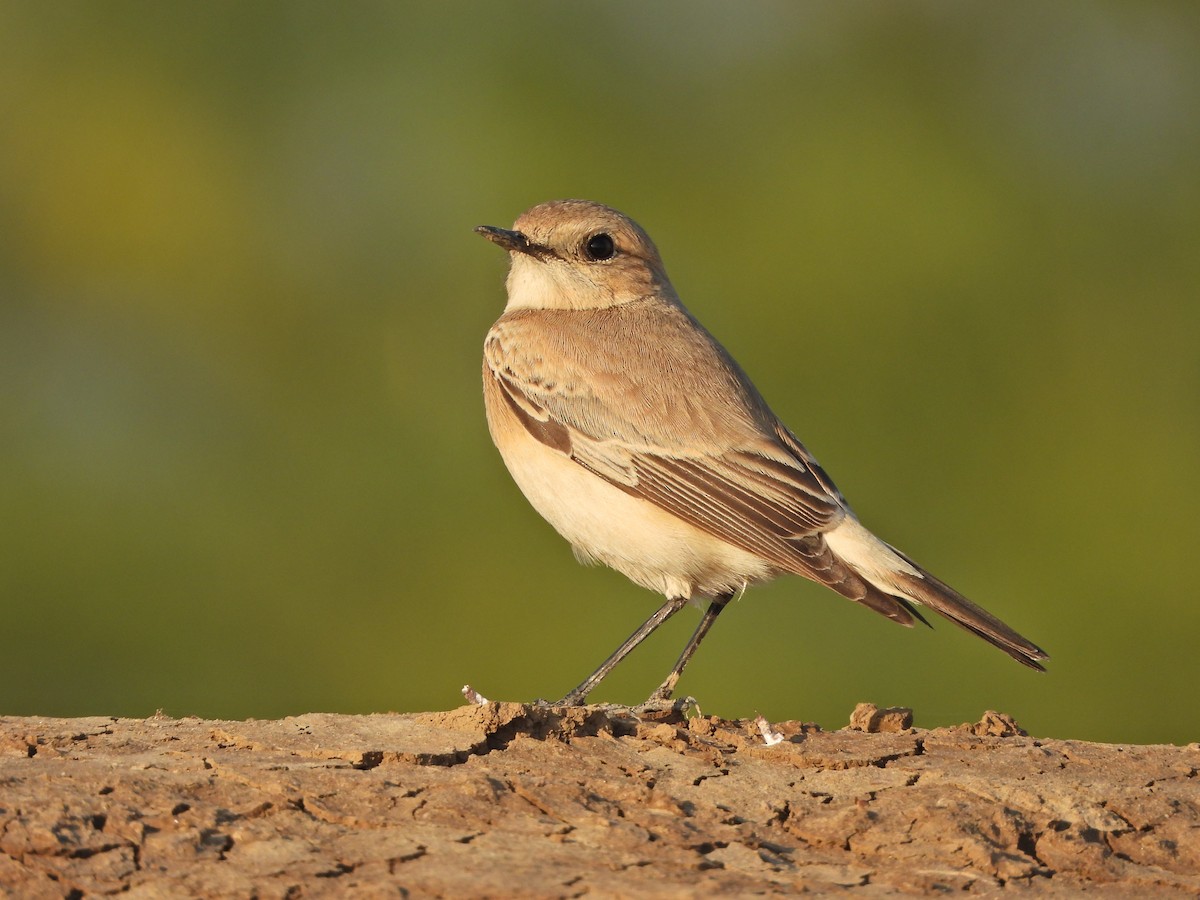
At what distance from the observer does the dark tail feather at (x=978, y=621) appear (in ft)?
20.9

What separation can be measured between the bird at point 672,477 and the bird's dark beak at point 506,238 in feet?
0.04

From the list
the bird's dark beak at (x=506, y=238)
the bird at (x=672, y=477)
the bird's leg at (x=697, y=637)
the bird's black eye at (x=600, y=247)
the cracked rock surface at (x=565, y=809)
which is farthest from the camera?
the bird's black eye at (x=600, y=247)

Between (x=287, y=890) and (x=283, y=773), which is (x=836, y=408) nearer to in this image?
(x=283, y=773)

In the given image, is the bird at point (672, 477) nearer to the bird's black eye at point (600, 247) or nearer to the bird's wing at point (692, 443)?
the bird's wing at point (692, 443)

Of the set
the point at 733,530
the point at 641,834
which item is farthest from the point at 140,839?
the point at 733,530

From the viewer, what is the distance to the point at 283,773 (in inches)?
185

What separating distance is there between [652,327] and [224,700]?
4155 millimetres

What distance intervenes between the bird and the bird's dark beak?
0.01m

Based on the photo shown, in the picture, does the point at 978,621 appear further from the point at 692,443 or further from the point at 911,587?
the point at 692,443

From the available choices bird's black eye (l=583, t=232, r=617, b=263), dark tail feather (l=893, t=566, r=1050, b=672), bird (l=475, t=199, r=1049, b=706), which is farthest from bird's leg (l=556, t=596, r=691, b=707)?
bird's black eye (l=583, t=232, r=617, b=263)

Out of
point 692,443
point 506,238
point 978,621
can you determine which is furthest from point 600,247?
point 978,621

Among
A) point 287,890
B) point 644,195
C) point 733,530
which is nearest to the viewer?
point 287,890

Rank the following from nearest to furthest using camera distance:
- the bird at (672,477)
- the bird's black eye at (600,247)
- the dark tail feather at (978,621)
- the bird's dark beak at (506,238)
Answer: the dark tail feather at (978,621), the bird at (672,477), the bird's dark beak at (506,238), the bird's black eye at (600,247)

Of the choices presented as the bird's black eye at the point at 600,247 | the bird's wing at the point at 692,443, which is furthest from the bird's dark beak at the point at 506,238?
the bird's wing at the point at 692,443
